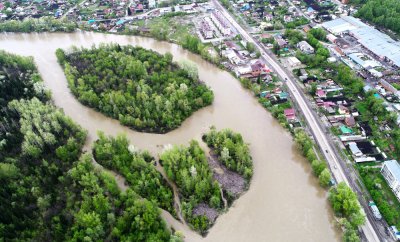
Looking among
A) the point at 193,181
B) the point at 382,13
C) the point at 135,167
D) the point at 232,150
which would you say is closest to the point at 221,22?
the point at 382,13

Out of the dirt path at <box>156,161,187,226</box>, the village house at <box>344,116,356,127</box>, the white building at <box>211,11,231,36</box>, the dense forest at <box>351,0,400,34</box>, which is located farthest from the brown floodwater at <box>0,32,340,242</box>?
the dense forest at <box>351,0,400,34</box>

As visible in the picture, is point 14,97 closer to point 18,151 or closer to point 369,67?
point 18,151

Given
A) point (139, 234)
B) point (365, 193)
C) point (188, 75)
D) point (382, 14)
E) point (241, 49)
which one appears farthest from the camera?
point (382, 14)

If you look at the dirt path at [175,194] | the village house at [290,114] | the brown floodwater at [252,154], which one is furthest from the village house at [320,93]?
the dirt path at [175,194]

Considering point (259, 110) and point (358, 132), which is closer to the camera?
point (358, 132)

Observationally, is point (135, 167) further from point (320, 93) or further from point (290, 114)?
point (320, 93)

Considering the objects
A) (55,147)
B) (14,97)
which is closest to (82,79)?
(14,97)
